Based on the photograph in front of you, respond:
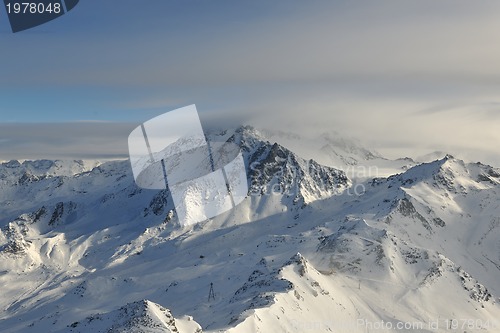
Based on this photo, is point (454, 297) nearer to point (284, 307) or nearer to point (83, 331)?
point (284, 307)

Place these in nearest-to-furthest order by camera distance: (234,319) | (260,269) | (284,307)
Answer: (234,319) < (284,307) < (260,269)

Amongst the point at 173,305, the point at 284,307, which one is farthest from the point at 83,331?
the point at 173,305

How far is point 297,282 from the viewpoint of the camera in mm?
149750

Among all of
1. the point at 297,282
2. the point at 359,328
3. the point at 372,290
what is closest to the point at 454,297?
the point at 372,290

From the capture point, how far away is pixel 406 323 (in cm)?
16275

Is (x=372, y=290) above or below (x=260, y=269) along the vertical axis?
below

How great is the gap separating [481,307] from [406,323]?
135ft

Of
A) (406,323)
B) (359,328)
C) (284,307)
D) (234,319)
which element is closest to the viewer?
(234,319)

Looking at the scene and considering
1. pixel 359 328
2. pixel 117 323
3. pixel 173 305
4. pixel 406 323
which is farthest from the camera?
pixel 173 305

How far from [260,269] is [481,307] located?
8066cm

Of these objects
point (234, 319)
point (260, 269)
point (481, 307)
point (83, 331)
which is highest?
point (83, 331)

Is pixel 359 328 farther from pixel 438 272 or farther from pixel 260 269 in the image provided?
pixel 438 272

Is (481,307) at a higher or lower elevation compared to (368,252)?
lower

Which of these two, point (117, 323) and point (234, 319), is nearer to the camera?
point (117, 323)
